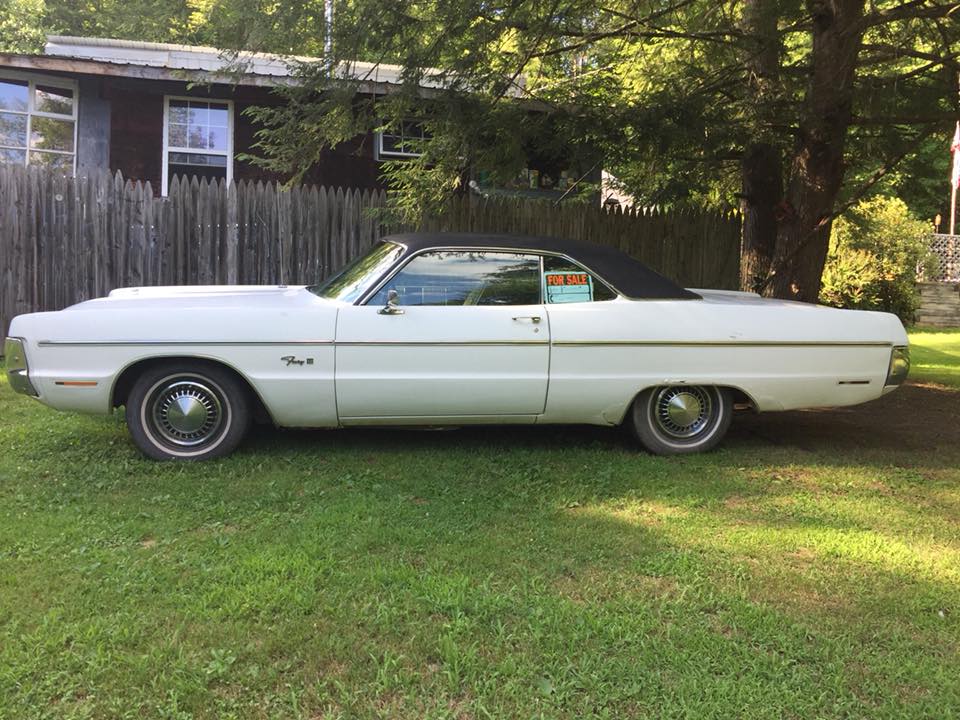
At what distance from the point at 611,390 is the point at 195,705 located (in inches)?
128

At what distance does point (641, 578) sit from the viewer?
3.27 m

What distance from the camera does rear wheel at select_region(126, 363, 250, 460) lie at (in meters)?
4.62

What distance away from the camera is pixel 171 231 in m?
8.20

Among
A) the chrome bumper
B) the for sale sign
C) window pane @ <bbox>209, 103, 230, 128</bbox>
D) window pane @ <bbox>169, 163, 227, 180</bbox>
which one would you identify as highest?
window pane @ <bbox>209, 103, 230, 128</bbox>

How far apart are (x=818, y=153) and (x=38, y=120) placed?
1110 cm

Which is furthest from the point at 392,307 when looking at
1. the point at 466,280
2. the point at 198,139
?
the point at 198,139

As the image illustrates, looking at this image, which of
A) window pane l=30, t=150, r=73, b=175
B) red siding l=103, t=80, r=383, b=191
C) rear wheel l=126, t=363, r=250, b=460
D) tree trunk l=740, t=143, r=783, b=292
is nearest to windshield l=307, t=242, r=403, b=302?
rear wheel l=126, t=363, r=250, b=460

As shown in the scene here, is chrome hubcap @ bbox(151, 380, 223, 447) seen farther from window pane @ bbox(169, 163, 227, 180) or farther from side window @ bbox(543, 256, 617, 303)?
window pane @ bbox(169, 163, 227, 180)

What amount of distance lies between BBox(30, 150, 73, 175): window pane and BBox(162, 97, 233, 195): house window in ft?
5.17

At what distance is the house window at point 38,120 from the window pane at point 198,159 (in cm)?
153

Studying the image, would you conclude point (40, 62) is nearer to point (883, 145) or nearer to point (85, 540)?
point (85, 540)

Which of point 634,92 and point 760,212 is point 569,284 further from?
point 760,212

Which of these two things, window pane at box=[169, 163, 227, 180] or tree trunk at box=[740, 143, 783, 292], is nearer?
tree trunk at box=[740, 143, 783, 292]

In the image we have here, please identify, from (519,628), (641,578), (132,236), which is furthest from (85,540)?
(132,236)
